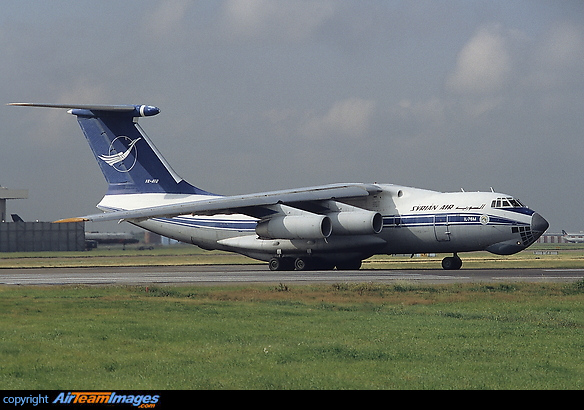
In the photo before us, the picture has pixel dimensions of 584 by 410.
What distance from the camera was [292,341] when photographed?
37.6 ft

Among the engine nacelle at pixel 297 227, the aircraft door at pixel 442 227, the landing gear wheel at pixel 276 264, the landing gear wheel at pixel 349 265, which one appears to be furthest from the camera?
the landing gear wheel at pixel 276 264

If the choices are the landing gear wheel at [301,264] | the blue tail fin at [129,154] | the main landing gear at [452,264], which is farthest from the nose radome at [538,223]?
the blue tail fin at [129,154]

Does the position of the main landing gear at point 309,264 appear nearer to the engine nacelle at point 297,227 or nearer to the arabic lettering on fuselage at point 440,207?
the engine nacelle at point 297,227

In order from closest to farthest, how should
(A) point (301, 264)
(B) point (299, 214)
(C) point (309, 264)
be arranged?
(B) point (299, 214) → (A) point (301, 264) → (C) point (309, 264)

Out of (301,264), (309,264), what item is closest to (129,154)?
(301,264)

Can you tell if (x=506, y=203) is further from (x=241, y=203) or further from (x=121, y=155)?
(x=121, y=155)

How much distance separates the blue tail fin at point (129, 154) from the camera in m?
38.9

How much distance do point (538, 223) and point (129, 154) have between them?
20470 mm

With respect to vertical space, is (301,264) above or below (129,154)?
below

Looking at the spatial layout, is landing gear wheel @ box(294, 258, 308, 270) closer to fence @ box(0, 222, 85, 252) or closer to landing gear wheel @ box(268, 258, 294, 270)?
landing gear wheel @ box(268, 258, 294, 270)

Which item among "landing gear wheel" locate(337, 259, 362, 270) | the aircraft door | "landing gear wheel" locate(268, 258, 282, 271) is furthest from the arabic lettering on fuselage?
"landing gear wheel" locate(268, 258, 282, 271)

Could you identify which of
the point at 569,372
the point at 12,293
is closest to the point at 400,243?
the point at 12,293

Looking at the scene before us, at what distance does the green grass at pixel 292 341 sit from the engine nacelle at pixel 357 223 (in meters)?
13.5
